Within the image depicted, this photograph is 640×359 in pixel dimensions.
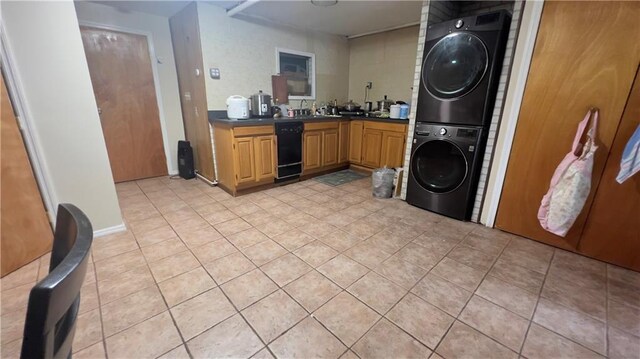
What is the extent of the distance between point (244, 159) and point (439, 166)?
214 centimetres

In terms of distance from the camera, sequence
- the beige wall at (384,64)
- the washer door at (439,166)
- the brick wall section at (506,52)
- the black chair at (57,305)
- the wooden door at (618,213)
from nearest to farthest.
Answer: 1. the black chair at (57,305)
2. the wooden door at (618,213)
3. the brick wall section at (506,52)
4. the washer door at (439,166)
5. the beige wall at (384,64)

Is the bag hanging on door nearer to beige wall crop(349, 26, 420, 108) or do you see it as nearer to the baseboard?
beige wall crop(349, 26, 420, 108)

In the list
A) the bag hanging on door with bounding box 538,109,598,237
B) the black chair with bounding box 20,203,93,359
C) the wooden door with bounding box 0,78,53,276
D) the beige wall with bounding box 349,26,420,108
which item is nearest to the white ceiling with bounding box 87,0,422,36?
the beige wall with bounding box 349,26,420,108

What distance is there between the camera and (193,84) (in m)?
3.39

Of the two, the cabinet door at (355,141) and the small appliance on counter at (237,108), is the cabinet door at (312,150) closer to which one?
the cabinet door at (355,141)

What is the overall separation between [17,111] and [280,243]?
2.03 metres

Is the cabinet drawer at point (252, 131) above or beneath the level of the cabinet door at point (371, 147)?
above

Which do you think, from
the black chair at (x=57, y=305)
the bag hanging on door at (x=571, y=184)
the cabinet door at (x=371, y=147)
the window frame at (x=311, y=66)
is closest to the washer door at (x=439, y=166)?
the bag hanging on door at (x=571, y=184)

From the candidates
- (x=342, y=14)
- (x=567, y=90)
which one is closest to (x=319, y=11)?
(x=342, y=14)

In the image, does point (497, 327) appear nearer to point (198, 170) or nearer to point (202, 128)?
point (202, 128)

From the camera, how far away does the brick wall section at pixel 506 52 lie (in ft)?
6.84

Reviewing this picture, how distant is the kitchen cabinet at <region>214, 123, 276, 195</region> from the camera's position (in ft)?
9.79

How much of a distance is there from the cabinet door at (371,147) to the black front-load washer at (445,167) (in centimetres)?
103

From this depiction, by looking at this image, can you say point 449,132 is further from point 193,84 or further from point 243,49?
point 193,84
